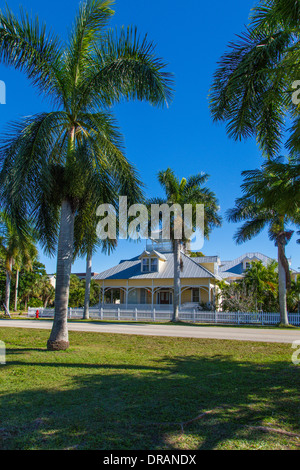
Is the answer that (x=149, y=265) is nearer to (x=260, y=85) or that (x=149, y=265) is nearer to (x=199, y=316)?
(x=199, y=316)

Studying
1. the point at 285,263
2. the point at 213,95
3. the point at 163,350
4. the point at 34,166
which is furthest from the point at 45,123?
the point at 285,263

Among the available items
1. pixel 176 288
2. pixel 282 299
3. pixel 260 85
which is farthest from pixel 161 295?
pixel 260 85

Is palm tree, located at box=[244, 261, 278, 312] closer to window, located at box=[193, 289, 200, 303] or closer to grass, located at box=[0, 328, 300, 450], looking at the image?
window, located at box=[193, 289, 200, 303]

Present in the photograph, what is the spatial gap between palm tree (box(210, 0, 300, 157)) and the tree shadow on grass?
518 centimetres

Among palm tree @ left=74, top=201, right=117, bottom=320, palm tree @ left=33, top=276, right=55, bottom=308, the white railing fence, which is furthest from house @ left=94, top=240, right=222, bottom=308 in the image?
palm tree @ left=74, top=201, right=117, bottom=320

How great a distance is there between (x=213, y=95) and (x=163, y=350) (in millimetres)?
7418

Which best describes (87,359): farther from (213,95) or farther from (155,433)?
(213,95)

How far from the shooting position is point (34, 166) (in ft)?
28.7

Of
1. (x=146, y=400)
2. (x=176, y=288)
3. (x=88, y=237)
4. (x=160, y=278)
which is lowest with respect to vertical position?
(x=146, y=400)

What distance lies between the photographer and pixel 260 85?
7.65 meters

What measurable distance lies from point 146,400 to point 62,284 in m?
5.13

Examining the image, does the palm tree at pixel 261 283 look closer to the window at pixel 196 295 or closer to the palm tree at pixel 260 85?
the window at pixel 196 295

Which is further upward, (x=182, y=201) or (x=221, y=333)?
(x=182, y=201)

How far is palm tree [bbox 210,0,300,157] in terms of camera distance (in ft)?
23.0
